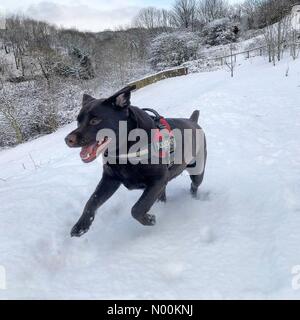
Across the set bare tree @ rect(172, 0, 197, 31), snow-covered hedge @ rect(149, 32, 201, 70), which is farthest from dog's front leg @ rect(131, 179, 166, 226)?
bare tree @ rect(172, 0, 197, 31)

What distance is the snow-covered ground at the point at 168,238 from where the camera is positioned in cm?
243

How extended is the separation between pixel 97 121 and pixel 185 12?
45.6m

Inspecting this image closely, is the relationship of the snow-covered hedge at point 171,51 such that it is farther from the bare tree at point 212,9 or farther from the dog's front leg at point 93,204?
the dog's front leg at point 93,204

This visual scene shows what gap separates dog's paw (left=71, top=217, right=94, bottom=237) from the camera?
118 inches

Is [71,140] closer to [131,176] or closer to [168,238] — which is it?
[131,176]

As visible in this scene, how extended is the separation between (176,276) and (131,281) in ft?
1.01

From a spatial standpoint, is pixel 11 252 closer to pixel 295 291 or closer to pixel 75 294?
pixel 75 294

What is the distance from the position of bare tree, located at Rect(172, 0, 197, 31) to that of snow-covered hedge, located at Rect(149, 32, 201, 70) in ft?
58.0

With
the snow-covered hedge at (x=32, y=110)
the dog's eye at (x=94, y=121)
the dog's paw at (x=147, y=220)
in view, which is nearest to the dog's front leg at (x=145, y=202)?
the dog's paw at (x=147, y=220)

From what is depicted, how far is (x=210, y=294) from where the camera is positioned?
7.60ft

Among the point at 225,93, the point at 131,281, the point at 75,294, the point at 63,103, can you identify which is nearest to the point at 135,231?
the point at 131,281

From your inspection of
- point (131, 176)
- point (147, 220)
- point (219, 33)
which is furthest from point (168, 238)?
point (219, 33)

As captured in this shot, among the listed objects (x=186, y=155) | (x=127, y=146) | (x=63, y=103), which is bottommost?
(x=63, y=103)

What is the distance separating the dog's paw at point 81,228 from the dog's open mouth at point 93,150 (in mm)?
588
